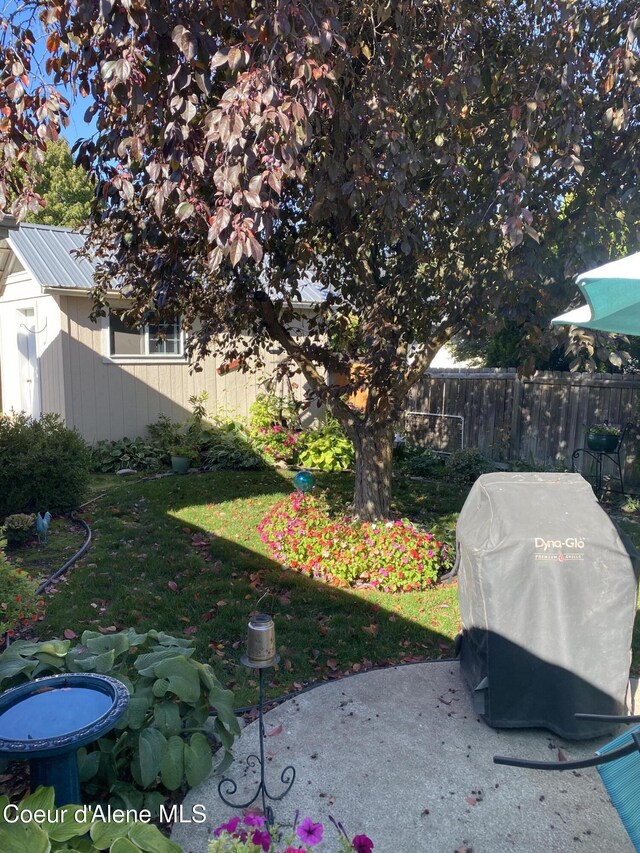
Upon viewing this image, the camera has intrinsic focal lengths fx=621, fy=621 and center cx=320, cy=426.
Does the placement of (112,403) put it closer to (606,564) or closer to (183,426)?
(183,426)

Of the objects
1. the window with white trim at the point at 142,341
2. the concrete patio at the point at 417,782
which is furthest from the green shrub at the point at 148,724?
the window with white trim at the point at 142,341

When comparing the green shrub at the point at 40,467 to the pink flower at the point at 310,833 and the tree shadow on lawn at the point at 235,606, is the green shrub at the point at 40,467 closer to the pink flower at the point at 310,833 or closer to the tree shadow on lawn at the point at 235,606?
the tree shadow on lawn at the point at 235,606

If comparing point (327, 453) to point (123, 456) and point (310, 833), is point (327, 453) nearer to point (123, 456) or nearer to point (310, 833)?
point (123, 456)

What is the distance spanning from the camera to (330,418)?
36.6 ft

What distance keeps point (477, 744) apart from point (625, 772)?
94cm

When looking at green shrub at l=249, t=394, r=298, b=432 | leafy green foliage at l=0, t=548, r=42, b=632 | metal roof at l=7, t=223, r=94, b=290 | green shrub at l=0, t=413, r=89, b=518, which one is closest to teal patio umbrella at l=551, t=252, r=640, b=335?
leafy green foliage at l=0, t=548, r=42, b=632

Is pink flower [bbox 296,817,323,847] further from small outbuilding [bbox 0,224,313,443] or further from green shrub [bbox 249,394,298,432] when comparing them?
green shrub [bbox 249,394,298,432]

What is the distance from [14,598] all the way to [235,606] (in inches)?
63.1

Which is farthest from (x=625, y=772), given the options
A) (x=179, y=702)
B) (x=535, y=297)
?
(x=535, y=297)

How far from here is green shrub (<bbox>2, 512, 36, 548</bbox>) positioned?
19.4ft

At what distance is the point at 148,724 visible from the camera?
2.61 metres

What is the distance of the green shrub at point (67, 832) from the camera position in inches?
66.4

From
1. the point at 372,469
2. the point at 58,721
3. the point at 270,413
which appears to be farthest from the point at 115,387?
the point at 58,721

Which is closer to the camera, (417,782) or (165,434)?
(417,782)
